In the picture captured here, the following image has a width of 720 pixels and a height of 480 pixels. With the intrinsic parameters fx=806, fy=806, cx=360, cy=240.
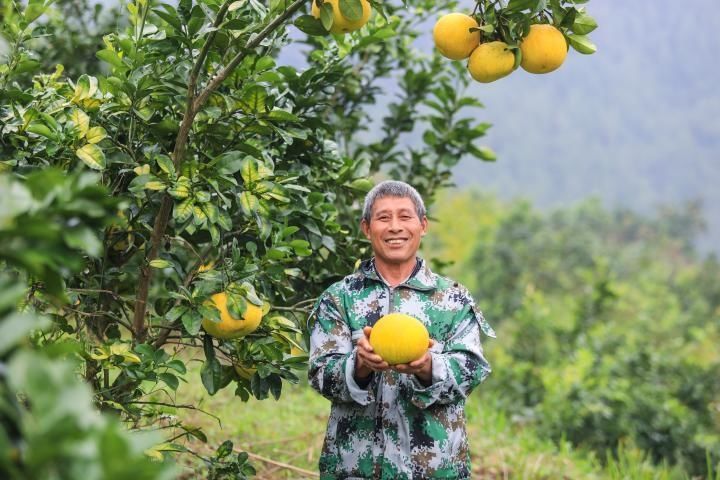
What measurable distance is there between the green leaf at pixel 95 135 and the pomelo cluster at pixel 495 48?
822 mm

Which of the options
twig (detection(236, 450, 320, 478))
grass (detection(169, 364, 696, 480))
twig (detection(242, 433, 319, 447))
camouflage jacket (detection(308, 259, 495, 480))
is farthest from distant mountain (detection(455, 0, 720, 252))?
camouflage jacket (detection(308, 259, 495, 480))

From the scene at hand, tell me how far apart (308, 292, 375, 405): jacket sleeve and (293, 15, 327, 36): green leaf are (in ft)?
2.13

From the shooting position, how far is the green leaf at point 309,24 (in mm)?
1760

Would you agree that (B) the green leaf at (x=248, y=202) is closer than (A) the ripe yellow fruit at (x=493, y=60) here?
No

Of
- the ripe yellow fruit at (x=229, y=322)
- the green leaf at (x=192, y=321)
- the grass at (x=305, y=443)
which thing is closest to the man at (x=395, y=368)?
the ripe yellow fruit at (x=229, y=322)

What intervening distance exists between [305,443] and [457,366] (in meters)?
2.02

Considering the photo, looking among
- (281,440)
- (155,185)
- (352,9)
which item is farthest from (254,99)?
(281,440)

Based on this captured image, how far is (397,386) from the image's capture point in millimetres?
1941

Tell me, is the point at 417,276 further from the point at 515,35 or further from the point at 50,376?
the point at 50,376

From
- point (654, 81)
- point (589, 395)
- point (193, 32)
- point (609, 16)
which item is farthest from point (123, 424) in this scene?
point (609, 16)

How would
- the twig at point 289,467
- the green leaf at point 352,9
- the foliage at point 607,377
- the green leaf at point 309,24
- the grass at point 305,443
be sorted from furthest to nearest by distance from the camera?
the foliage at point 607,377, the grass at point 305,443, the twig at point 289,467, the green leaf at point 309,24, the green leaf at point 352,9

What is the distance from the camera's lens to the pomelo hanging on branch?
5.72ft

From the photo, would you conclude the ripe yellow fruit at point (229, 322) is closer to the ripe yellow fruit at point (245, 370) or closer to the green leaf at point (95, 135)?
the ripe yellow fruit at point (245, 370)

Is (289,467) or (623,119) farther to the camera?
(623,119)
